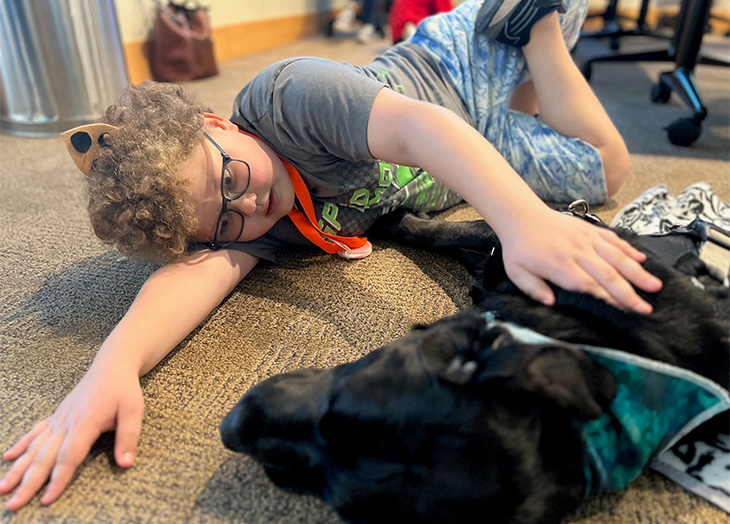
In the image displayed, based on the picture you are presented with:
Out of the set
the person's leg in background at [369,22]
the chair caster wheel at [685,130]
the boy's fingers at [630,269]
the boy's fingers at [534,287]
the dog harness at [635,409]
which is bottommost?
the person's leg in background at [369,22]

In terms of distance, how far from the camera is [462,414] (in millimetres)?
388

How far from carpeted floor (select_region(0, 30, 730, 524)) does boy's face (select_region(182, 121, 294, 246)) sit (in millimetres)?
97

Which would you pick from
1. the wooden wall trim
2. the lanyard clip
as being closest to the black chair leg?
the lanyard clip

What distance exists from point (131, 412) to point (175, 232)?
243 millimetres

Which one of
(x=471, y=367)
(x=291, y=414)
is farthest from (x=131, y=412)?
(x=471, y=367)

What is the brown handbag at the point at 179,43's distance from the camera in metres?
2.10

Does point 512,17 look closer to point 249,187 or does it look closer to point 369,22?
point 249,187

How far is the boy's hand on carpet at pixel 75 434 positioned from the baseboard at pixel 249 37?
1864 mm

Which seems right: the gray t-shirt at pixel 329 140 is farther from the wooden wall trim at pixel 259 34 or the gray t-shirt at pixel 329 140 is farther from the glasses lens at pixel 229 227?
the wooden wall trim at pixel 259 34

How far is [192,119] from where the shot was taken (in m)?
0.74

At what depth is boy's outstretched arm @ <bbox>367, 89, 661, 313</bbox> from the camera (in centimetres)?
49

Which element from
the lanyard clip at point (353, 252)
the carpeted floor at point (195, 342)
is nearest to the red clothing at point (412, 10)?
the carpeted floor at point (195, 342)

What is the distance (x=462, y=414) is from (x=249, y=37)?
113 inches

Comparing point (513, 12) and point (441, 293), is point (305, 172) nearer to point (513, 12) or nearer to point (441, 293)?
point (441, 293)
